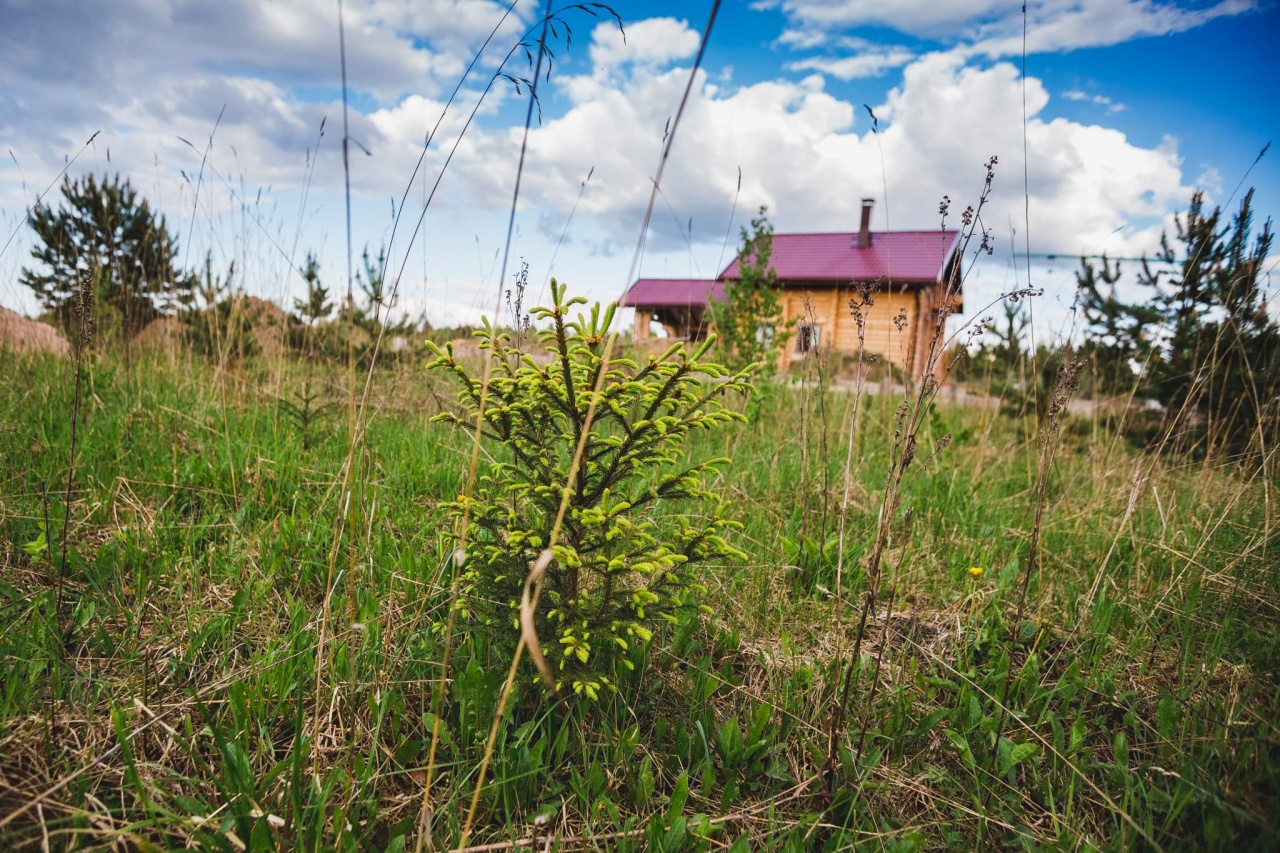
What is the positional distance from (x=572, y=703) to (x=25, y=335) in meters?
6.40

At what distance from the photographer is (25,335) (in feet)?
17.4

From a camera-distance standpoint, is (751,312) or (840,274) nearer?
(751,312)

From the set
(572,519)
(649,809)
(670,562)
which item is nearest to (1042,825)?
(649,809)

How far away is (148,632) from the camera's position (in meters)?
2.05

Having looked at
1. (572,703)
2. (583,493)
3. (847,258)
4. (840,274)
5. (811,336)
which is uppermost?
(847,258)

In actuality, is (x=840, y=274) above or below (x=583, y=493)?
above

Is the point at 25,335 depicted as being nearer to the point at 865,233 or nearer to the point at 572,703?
the point at 572,703

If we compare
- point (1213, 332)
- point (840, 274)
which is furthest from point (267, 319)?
point (840, 274)

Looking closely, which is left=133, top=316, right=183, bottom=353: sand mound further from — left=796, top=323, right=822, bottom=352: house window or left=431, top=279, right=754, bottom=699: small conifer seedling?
left=796, top=323, right=822, bottom=352: house window

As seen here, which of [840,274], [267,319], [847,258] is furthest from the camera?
[847,258]

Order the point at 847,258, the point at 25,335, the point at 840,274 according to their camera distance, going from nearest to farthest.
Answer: the point at 25,335, the point at 840,274, the point at 847,258

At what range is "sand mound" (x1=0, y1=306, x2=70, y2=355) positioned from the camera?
4914 mm

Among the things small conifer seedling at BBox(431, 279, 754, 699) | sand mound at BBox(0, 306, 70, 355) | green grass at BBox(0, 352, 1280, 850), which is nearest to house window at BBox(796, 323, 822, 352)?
small conifer seedling at BBox(431, 279, 754, 699)

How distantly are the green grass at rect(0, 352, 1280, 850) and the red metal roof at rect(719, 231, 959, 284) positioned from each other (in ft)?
75.1
